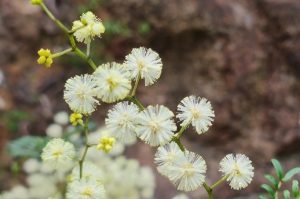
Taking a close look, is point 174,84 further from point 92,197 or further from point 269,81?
point 92,197

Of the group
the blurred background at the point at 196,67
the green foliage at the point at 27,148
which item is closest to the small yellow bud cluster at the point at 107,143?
the green foliage at the point at 27,148

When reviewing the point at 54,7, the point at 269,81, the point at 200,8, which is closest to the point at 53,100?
the point at 54,7

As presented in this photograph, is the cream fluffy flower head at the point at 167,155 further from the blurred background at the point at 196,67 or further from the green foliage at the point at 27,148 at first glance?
the blurred background at the point at 196,67

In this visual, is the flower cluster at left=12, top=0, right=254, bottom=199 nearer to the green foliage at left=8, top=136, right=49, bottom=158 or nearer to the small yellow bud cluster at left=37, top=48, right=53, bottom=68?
the small yellow bud cluster at left=37, top=48, right=53, bottom=68

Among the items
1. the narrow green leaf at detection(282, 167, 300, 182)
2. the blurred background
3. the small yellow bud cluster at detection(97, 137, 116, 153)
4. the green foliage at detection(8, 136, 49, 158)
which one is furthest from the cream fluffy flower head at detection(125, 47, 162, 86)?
the blurred background

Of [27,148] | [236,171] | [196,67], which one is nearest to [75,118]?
[236,171]

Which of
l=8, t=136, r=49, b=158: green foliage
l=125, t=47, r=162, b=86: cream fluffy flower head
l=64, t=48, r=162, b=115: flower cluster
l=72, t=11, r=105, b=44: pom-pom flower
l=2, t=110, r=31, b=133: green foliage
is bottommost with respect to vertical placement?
l=64, t=48, r=162, b=115: flower cluster
